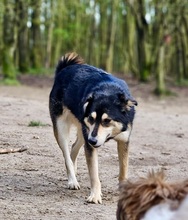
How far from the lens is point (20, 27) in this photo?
22.6 m

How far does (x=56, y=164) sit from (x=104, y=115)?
1.79 metres

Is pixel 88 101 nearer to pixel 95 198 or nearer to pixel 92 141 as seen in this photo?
pixel 92 141

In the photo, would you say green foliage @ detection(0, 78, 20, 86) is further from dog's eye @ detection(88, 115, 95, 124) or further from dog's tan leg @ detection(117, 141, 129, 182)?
dog's eye @ detection(88, 115, 95, 124)

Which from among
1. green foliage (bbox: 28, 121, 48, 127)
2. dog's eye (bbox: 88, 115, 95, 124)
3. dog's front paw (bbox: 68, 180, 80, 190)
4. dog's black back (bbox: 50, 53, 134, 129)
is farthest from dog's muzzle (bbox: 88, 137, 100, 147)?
green foliage (bbox: 28, 121, 48, 127)

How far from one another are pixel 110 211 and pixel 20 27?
1736cm

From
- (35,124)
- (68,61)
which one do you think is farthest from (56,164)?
(35,124)

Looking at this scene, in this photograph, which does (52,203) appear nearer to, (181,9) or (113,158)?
(113,158)

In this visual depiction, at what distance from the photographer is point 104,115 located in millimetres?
6457

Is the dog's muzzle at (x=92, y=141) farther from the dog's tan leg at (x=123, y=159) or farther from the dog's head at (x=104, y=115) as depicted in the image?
the dog's tan leg at (x=123, y=159)

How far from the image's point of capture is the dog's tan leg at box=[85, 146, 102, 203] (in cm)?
640

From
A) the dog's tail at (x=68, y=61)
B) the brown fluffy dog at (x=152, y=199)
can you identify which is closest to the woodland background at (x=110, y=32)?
the dog's tail at (x=68, y=61)

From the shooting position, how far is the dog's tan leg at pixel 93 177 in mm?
6398

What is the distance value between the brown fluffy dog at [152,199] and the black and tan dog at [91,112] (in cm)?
313

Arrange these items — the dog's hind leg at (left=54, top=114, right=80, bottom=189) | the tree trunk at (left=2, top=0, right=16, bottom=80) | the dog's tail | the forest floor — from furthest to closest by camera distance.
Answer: the tree trunk at (left=2, top=0, right=16, bottom=80), the dog's tail, the dog's hind leg at (left=54, top=114, right=80, bottom=189), the forest floor
